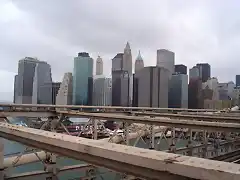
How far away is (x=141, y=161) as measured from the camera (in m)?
1.85

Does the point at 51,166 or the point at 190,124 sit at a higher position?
the point at 190,124

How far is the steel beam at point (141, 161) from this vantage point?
1.57 meters

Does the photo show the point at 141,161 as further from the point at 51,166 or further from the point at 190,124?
the point at 51,166

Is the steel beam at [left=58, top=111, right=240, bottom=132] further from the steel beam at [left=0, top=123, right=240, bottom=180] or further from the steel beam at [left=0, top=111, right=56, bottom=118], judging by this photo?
the steel beam at [left=0, top=123, right=240, bottom=180]

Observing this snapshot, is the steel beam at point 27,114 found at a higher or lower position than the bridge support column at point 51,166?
higher

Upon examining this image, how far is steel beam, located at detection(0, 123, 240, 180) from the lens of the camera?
5.15 ft

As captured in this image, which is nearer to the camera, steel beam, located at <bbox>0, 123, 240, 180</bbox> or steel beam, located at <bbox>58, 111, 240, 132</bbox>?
steel beam, located at <bbox>0, 123, 240, 180</bbox>

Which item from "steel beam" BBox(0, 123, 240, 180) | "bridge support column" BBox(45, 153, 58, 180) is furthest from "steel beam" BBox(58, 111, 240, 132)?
"steel beam" BBox(0, 123, 240, 180)

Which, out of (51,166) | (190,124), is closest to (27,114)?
(51,166)

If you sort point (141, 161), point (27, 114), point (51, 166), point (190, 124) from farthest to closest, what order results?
point (27, 114) < point (51, 166) < point (190, 124) < point (141, 161)

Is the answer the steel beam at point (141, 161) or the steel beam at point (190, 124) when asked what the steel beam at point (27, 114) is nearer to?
the steel beam at point (190, 124)

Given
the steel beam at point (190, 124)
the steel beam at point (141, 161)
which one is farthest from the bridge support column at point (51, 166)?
the steel beam at point (141, 161)

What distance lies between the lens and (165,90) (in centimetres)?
4444

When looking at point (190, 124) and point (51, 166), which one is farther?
point (51, 166)
